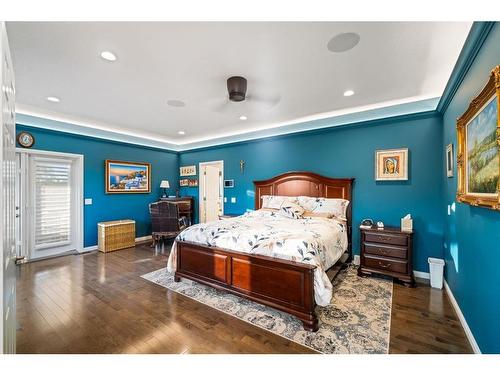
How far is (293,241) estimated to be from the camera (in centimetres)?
232

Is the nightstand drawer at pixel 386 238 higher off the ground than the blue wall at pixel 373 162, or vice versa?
the blue wall at pixel 373 162

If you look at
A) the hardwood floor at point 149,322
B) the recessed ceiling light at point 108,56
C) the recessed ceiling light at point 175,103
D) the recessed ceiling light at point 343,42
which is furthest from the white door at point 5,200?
the recessed ceiling light at point 175,103

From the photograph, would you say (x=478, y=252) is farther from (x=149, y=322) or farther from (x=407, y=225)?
(x=149, y=322)

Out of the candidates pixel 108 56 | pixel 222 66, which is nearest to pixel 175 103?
pixel 108 56

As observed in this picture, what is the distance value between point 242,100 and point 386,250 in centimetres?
291

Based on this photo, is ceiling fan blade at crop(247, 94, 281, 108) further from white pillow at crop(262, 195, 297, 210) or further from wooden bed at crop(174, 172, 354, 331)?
wooden bed at crop(174, 172, 354, 331)

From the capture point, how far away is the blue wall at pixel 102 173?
14.4 feet

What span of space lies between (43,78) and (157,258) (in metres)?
3.23

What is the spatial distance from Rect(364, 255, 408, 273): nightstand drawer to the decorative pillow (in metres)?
1.19

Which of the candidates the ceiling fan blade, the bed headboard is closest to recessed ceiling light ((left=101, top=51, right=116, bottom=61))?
the ceiling fan blade

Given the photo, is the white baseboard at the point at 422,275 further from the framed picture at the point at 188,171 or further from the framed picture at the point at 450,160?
the framed picture at the point at 188,171

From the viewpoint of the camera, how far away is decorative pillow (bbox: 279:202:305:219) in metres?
3.72

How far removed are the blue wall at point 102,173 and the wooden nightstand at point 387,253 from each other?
5179 mm
